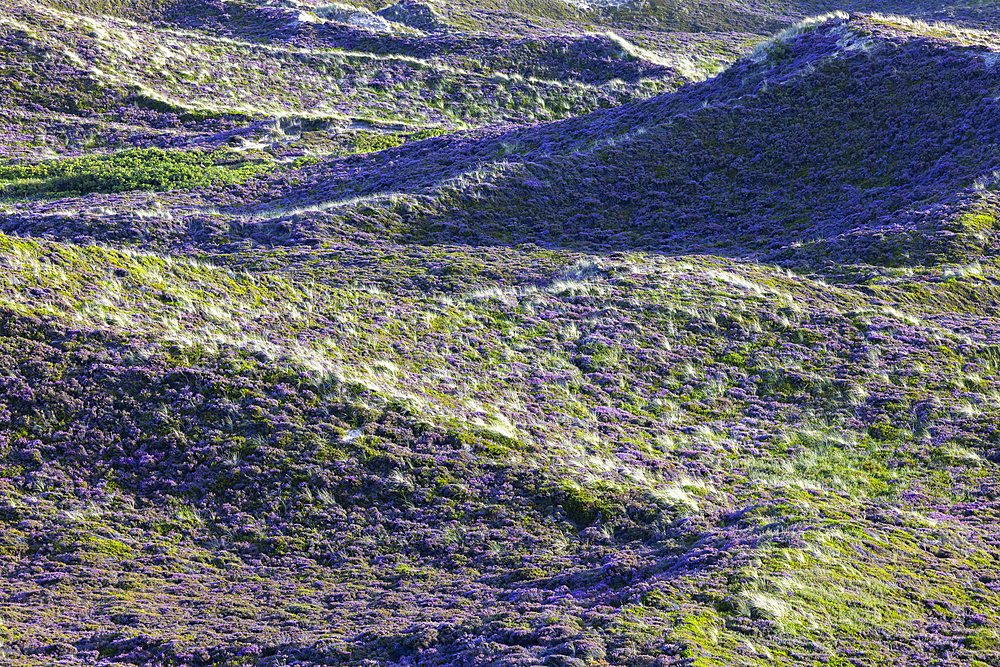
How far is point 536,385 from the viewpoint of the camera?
1647 cm

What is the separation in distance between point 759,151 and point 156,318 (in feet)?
75.1

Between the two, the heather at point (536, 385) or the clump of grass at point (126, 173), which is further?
the clump of grass at point (126, 173)

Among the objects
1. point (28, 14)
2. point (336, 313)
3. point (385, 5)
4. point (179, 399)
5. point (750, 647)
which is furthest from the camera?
point (385, 5)

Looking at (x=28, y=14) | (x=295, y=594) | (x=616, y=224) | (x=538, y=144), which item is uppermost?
(x=28, y=14)

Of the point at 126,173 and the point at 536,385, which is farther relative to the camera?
the point at 126,173

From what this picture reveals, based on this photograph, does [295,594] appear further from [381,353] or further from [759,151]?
[759,151]

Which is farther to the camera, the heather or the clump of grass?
the clump of grass

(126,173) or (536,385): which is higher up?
(126,173)

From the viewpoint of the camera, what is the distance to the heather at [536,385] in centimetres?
934

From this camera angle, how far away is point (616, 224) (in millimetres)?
26578

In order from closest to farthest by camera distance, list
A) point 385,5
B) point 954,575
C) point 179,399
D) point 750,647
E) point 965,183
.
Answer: point 750,647 < point 954,575 < point 179,399 < point 965,183 < point 385,5

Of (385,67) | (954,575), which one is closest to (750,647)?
Result: (954,575)

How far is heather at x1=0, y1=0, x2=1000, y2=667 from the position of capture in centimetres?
934

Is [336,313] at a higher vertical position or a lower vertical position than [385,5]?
lower
